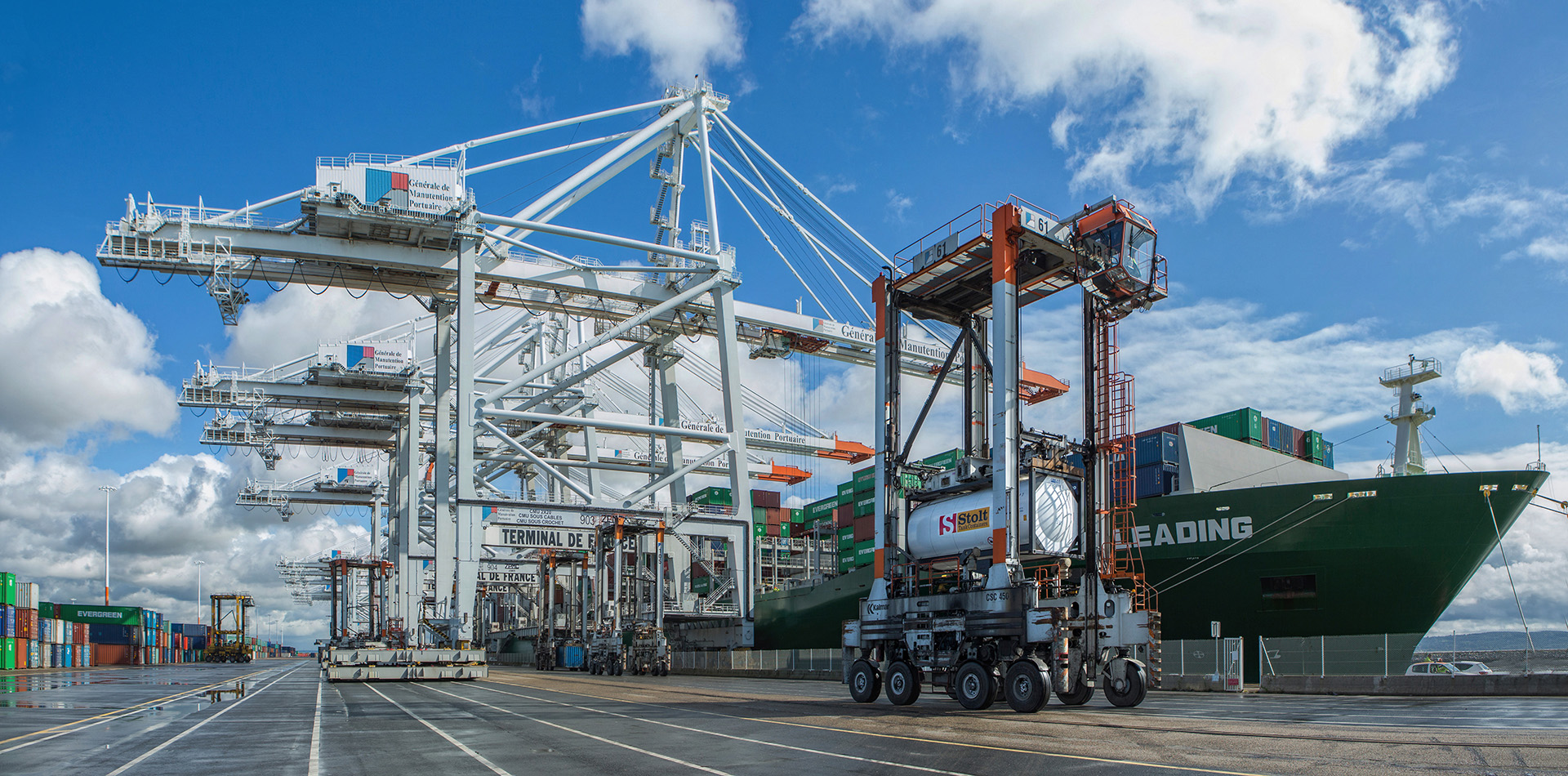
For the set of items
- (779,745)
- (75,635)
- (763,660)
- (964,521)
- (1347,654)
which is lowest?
(75,635)

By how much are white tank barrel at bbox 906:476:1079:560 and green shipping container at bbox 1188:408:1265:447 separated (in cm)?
1264

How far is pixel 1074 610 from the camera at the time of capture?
16.0 m

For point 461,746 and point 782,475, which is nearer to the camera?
point 461,746

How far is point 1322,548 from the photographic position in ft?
72.3

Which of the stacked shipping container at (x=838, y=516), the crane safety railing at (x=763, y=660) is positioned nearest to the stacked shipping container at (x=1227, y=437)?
the stacked shipping container at (x=838, y=516)

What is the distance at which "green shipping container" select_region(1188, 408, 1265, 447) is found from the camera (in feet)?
92.0

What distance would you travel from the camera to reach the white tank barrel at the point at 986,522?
666 inches

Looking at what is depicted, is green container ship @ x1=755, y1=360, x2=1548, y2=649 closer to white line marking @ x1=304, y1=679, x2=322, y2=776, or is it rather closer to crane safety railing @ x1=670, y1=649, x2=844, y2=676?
crane safety railing @ x1=670, y1=649, x2=844, y2=676

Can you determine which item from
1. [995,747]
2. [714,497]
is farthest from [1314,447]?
[714,497]

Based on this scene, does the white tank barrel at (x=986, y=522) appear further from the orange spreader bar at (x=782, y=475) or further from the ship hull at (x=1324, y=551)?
the orange spreader bar at (x=782, y=475)

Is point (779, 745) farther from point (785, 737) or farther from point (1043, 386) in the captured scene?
point (1043, 386)

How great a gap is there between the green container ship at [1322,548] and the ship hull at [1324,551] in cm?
2

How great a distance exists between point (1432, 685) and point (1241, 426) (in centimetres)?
987

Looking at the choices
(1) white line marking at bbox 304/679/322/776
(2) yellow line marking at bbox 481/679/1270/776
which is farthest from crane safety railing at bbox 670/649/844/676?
(1) white line marking at bbox 304/679/322/776
